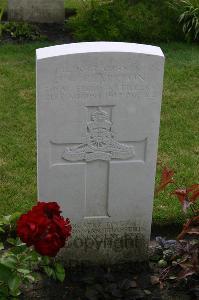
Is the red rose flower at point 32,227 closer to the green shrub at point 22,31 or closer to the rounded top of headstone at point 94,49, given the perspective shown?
the rounded top of headstone at point 94,49

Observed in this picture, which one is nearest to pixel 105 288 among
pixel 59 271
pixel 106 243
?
pixel 106 243

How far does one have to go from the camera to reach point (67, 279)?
423cm

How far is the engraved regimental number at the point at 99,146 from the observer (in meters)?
3.93

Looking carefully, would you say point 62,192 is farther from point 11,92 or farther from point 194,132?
point 11,92

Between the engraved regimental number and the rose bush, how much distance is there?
2.57 ft

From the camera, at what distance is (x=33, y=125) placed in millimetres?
6430

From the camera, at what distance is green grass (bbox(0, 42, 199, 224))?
516cm

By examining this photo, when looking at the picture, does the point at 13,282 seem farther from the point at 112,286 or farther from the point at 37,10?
the point at 37,10

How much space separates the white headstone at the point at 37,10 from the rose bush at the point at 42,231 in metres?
6.61

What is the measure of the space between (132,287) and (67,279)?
45cm

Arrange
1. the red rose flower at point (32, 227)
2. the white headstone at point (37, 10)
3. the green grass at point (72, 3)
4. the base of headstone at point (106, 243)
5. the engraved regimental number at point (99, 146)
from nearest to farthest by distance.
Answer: the red rose flower at point (32, 227)
the engraved regimental number at point (99, 146)
the base of headstone at point (106, 243)
the white headstone at point (37, 10)
the green grass at point (72, 3)

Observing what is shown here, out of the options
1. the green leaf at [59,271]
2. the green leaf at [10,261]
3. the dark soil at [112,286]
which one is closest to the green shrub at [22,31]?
the dark soil at [112,286]

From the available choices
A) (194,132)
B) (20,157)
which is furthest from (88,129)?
(194,132)

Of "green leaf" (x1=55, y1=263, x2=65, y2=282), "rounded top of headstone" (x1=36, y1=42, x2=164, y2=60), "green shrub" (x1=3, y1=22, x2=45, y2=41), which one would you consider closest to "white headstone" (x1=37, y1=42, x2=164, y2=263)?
"rounded top of headstone" (x1=36, y1=42, x2=164, y2=60)
